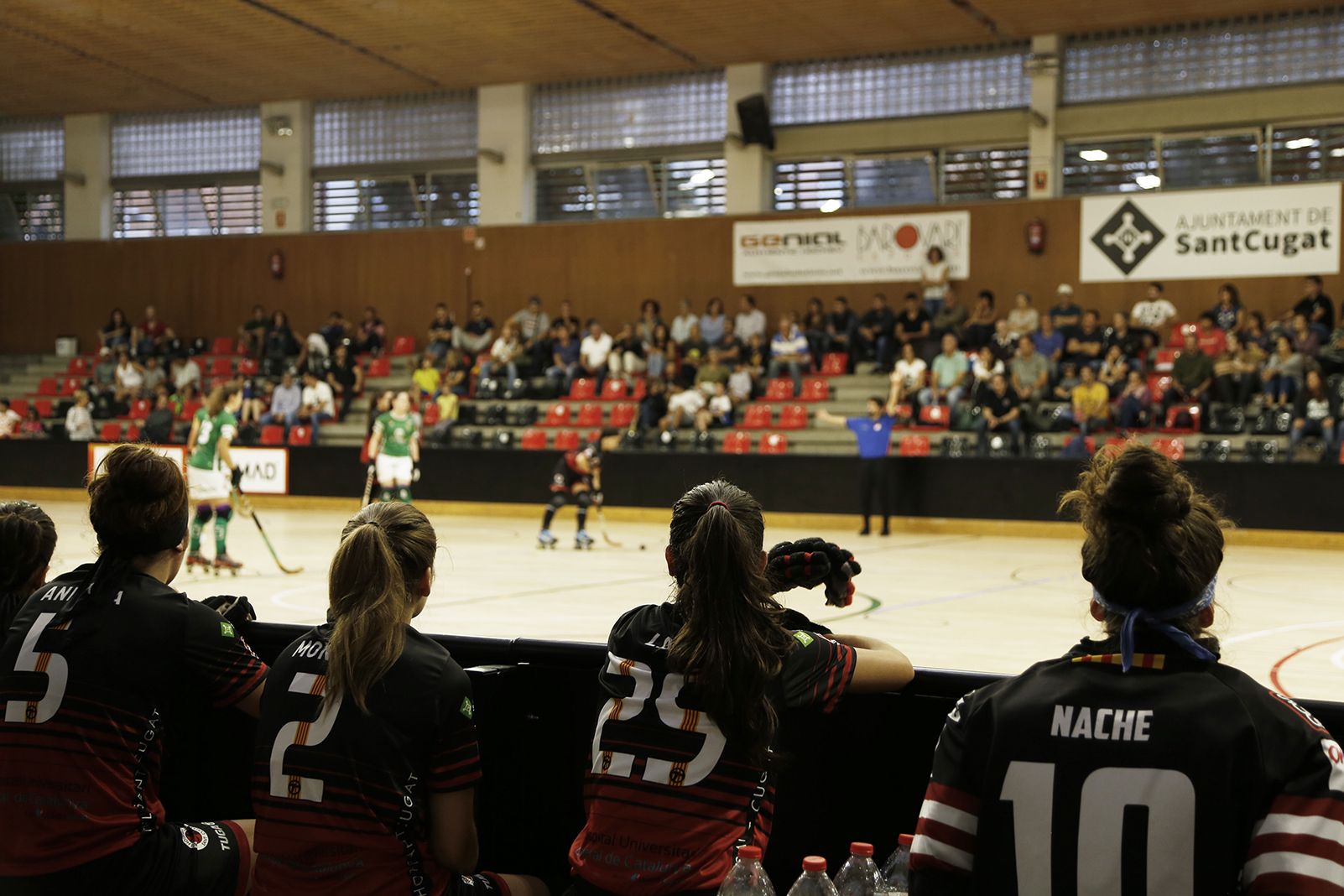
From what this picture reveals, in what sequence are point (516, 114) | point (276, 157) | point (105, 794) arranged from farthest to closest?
point (276, 157) → point (516, 114) → point (105, 794)

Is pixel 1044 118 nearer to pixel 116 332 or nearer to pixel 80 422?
pixel 80 422

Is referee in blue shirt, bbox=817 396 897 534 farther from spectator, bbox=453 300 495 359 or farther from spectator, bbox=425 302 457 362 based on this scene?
spectator, bbox=425 302 457 362

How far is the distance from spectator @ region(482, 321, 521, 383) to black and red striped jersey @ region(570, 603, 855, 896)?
1827cm

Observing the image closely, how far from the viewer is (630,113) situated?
72.6 ft

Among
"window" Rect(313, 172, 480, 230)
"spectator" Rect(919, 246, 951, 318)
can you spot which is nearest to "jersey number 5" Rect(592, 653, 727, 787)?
"spectator" Rect(919, 246, 951, 318)

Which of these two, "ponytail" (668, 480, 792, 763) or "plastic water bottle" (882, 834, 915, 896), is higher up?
"ponytail" (668, 480, 792, 763)

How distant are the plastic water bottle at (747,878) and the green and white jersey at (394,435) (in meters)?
12.4

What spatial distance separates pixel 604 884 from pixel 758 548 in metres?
0.71

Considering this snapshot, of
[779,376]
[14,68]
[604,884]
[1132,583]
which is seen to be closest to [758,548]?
[604,884]

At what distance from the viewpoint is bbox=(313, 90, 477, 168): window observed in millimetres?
23391

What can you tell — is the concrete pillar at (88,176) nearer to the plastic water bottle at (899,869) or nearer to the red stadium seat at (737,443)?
the red stadium seat at (737,443)

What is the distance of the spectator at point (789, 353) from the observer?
19500 mm

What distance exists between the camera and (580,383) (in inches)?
799

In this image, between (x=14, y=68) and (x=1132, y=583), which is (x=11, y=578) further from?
(x=14, y=68)
